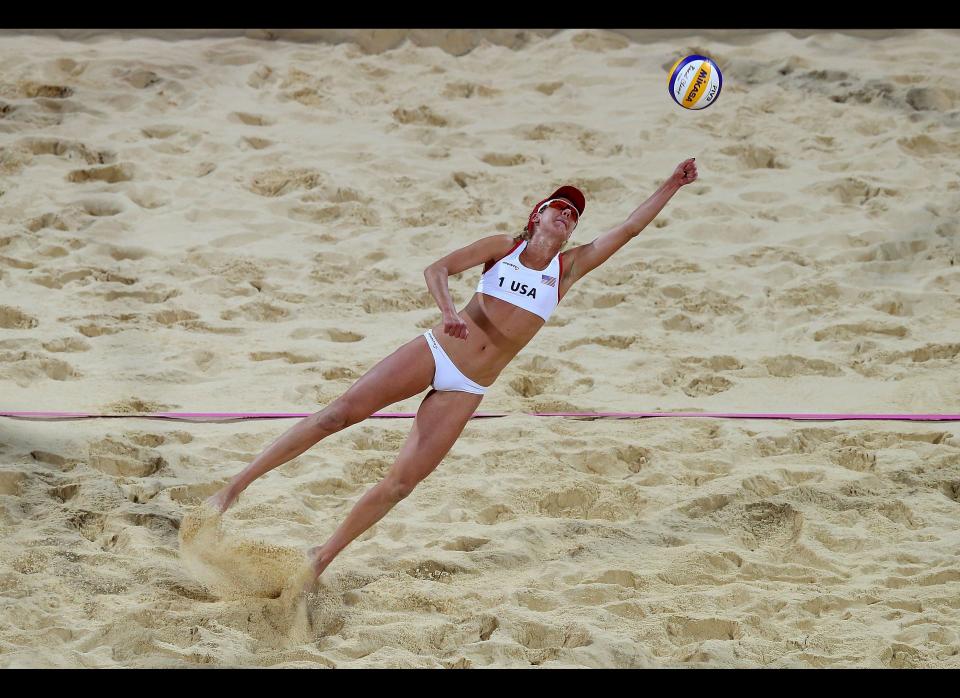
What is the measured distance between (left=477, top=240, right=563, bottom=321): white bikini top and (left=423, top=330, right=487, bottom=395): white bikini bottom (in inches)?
11.3

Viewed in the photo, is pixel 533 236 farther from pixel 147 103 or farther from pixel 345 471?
pixel 147 103

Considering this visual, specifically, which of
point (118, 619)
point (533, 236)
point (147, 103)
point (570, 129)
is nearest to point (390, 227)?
point (570, 129)

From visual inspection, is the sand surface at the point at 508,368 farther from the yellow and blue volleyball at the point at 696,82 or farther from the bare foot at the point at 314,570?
the yellow and blue volleyball at the point at 696,82

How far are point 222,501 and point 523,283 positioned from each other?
4.27 feet

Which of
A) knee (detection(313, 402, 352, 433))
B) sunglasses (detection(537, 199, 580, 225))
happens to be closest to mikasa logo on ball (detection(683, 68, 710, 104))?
sunglasses (detection(537, 199, 580, 225))

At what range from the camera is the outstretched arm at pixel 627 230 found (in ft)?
13.3

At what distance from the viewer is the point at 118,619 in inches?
138

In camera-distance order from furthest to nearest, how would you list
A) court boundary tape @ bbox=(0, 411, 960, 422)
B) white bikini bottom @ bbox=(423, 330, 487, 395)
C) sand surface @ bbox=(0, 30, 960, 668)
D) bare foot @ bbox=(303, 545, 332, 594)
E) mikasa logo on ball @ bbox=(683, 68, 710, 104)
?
court boundary tape @ bbox=(0, 411, 960, 422)
mikasa logo on ball @ bbox=(683, 68, 710, 104)
white bikini bottom @ bbox=(423, 330, 487, 395)
bare foot @ bbox=(303, 545, 332, 594)
sand surface @ bbox=(0, 30, 960, 668)

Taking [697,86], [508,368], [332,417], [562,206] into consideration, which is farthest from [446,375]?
[508,368]

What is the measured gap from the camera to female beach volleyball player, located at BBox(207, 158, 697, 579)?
3836 mm

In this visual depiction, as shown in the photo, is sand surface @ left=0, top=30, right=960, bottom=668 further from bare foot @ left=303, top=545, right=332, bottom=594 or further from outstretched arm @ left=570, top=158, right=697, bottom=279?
outstretched arm @ left=570, top=158, right=697, bottom=279

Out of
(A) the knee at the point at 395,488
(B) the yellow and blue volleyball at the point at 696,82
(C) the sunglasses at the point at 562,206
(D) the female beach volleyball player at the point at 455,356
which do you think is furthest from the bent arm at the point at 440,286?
(B) the yellow and blue volleyball at the point at 696,82

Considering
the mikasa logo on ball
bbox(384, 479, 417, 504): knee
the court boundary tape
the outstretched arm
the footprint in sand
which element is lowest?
the footprint in sand

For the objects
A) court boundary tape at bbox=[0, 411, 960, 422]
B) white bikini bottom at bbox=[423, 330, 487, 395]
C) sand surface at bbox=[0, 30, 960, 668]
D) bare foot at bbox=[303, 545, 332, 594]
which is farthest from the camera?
court boundary tape at bbox=[0, 411, 960, 422]
